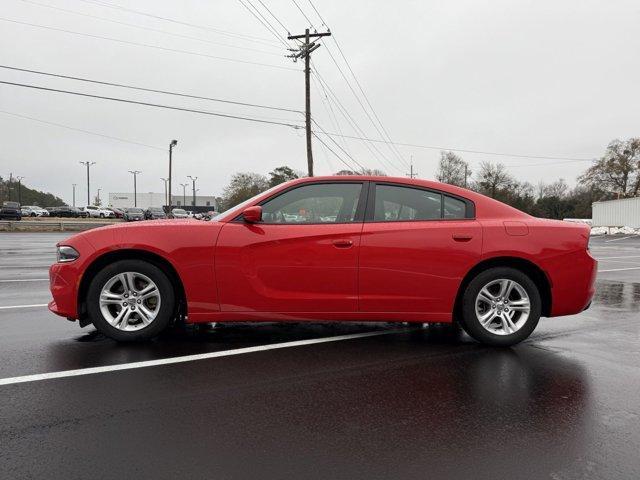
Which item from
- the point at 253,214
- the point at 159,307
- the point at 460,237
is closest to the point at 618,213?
the point at 460,237

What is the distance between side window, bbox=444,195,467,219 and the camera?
15.3ft

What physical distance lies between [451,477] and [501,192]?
263 ft

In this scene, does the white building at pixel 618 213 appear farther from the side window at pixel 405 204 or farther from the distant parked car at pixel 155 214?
the distant parked car at pixel 155 214

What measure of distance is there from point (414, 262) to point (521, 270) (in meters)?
1.08

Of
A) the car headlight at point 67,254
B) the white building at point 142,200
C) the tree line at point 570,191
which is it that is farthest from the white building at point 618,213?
the white building at point 142,200

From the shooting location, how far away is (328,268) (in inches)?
172

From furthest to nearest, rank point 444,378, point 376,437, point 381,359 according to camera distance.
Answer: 1. point 381,359
2. point 444,378
3. point 376,437

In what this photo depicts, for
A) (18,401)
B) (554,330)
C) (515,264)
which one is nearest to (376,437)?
(18,401)

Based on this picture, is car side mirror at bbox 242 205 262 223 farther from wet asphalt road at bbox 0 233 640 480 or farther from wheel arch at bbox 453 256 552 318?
wheel arch at bbox 453 256 552 318

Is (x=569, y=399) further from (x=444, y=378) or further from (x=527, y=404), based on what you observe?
(x=444, y=378)

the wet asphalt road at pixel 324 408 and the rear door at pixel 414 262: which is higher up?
the rear door at pixel 414 262

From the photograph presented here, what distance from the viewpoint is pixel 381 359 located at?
413 cm

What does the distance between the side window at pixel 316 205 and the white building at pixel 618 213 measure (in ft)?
A: 138

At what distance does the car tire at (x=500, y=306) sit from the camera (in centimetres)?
452
